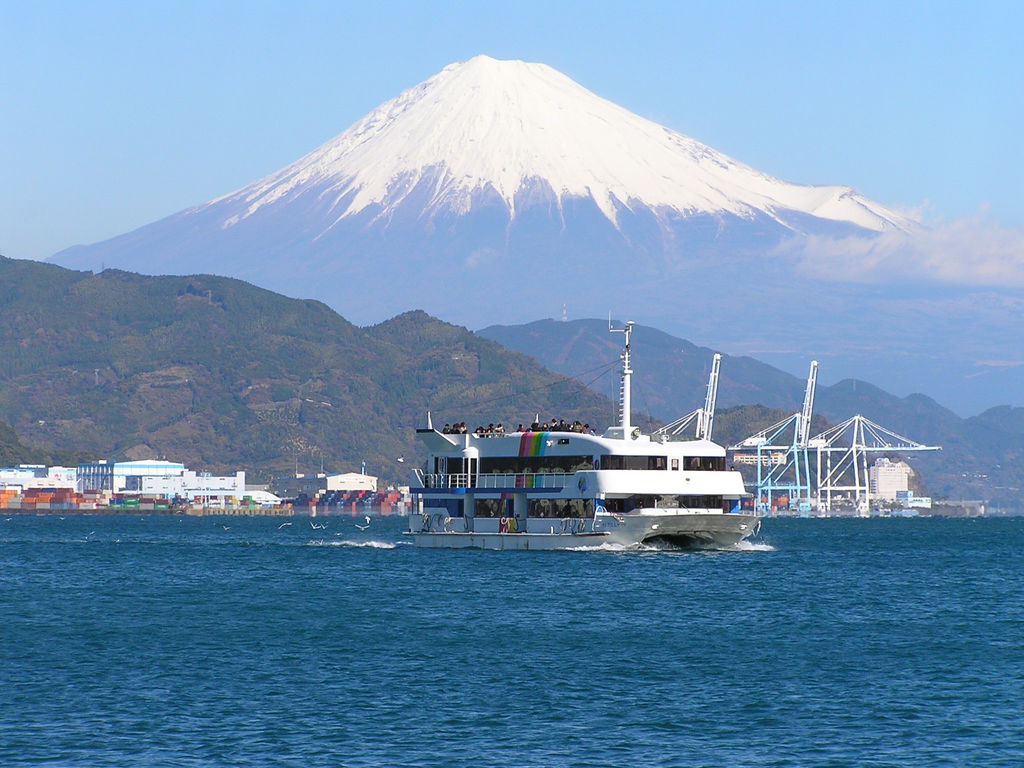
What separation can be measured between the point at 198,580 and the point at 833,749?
49.1 metres

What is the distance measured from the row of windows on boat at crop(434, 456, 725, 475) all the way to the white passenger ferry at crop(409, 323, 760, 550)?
51mm

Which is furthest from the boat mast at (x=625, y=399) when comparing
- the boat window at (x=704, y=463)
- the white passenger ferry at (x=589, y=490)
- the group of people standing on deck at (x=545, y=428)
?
the boat window at (x=704, y=463)

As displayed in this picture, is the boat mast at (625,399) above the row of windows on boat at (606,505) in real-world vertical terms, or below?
above

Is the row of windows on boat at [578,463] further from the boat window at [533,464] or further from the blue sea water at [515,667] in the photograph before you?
the blue sea water at [515,667]

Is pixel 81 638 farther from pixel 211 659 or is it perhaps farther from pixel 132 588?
pixel 132 588

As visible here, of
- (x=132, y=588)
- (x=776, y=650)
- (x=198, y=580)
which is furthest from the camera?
(x=198, y=580)

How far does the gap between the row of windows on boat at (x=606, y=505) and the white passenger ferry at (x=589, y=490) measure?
2.0 inches

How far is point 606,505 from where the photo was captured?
87.3m

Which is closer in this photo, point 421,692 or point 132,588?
point 421,692

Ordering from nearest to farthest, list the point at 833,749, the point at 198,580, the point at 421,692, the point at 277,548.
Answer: the point at 833,749
the point at 421,692
the point at 198,580
the point at 277,548

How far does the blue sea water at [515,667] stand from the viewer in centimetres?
3738

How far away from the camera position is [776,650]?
5291cm

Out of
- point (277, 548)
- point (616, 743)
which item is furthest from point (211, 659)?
point (277, 548)

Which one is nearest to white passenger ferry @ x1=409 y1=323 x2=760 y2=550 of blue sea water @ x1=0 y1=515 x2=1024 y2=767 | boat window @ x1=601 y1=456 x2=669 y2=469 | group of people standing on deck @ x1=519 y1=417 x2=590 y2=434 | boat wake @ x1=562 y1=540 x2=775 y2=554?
boat window @ x1=601 y1=456 x2=669 y2=469
